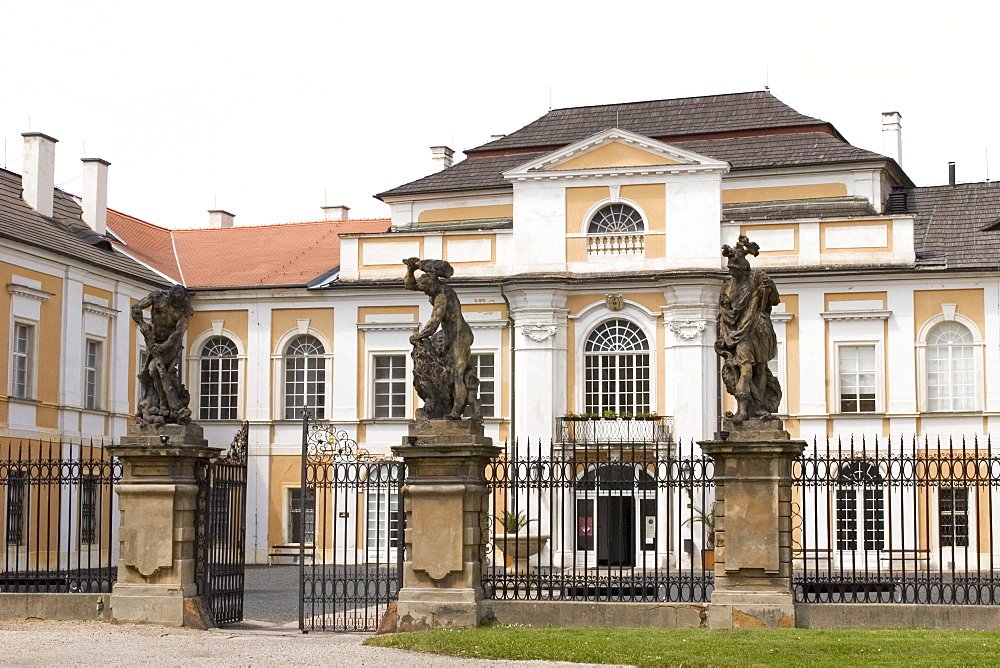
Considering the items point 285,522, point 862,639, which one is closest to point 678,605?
point 862,639

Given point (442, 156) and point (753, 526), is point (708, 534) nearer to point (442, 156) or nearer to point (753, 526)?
point (753, 526)

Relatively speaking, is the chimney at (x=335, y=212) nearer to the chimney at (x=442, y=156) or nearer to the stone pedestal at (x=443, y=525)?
the chimney at (x=442, y=156)

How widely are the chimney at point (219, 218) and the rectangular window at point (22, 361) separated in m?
13.6

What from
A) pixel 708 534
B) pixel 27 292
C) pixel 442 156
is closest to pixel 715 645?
pixel 708 534

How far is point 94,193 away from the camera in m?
36.5

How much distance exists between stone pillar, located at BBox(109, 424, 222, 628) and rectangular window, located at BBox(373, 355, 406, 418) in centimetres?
1822

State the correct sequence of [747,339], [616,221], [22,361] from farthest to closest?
[616,221] → [22,361] → [747,339]

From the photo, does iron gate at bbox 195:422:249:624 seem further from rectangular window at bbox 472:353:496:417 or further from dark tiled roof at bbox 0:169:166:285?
rectangular window at bbox 472:353:496:417

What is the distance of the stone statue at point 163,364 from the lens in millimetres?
17625

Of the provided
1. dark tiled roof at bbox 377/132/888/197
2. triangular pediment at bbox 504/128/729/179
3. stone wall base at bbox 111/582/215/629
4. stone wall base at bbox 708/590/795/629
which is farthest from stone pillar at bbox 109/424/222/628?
dark tiled roof at bbox 377/132/888/197

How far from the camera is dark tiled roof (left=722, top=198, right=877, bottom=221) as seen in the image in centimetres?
3506

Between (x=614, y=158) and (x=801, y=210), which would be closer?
(x=614, y=158)

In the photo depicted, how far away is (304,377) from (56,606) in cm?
1889

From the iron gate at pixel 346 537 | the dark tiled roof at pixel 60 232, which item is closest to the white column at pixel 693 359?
the iron gate at pixel 346 537
